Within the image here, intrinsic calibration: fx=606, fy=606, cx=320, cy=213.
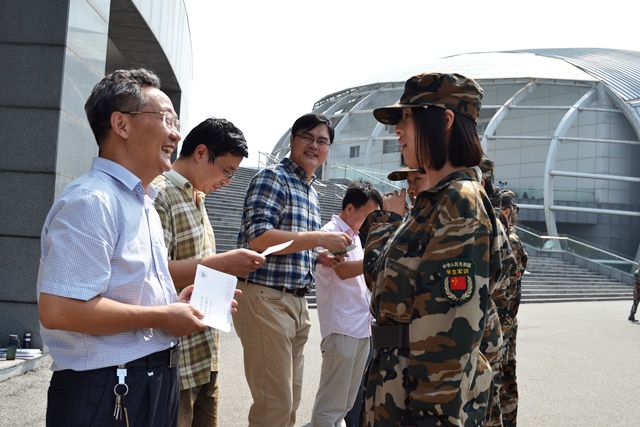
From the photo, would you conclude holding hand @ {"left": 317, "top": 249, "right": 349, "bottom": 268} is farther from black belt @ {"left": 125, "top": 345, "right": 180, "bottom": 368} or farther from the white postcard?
black belt @ {"left": 125, "top": 345, "right": 180, "bottom": 368}

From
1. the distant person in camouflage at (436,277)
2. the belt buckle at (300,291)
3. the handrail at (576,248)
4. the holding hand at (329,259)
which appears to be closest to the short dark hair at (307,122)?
the holding hand at (329,259)

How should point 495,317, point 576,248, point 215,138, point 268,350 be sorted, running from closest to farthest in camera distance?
point 495,317
point 215,138
point 268,350
point 576,248

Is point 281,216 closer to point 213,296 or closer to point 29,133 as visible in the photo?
point 213,296

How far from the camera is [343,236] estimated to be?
3.63m

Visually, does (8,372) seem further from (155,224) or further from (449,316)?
(449,316)

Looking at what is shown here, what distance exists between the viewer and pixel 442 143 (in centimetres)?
229

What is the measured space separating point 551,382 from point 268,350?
499cm

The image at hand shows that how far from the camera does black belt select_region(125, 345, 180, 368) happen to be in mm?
1994

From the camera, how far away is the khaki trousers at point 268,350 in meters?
3.48

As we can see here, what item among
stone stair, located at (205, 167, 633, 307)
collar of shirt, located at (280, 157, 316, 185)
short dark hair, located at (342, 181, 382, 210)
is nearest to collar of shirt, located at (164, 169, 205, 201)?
collar of shirt, located at (280, 157, 316, 185)

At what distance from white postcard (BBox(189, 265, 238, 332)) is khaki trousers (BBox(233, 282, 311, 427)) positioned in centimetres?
117

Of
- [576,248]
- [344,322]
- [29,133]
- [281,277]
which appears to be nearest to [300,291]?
[281,277]

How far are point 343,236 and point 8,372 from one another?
3784 mm

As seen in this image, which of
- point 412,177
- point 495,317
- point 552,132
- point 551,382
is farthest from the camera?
point 552,132
